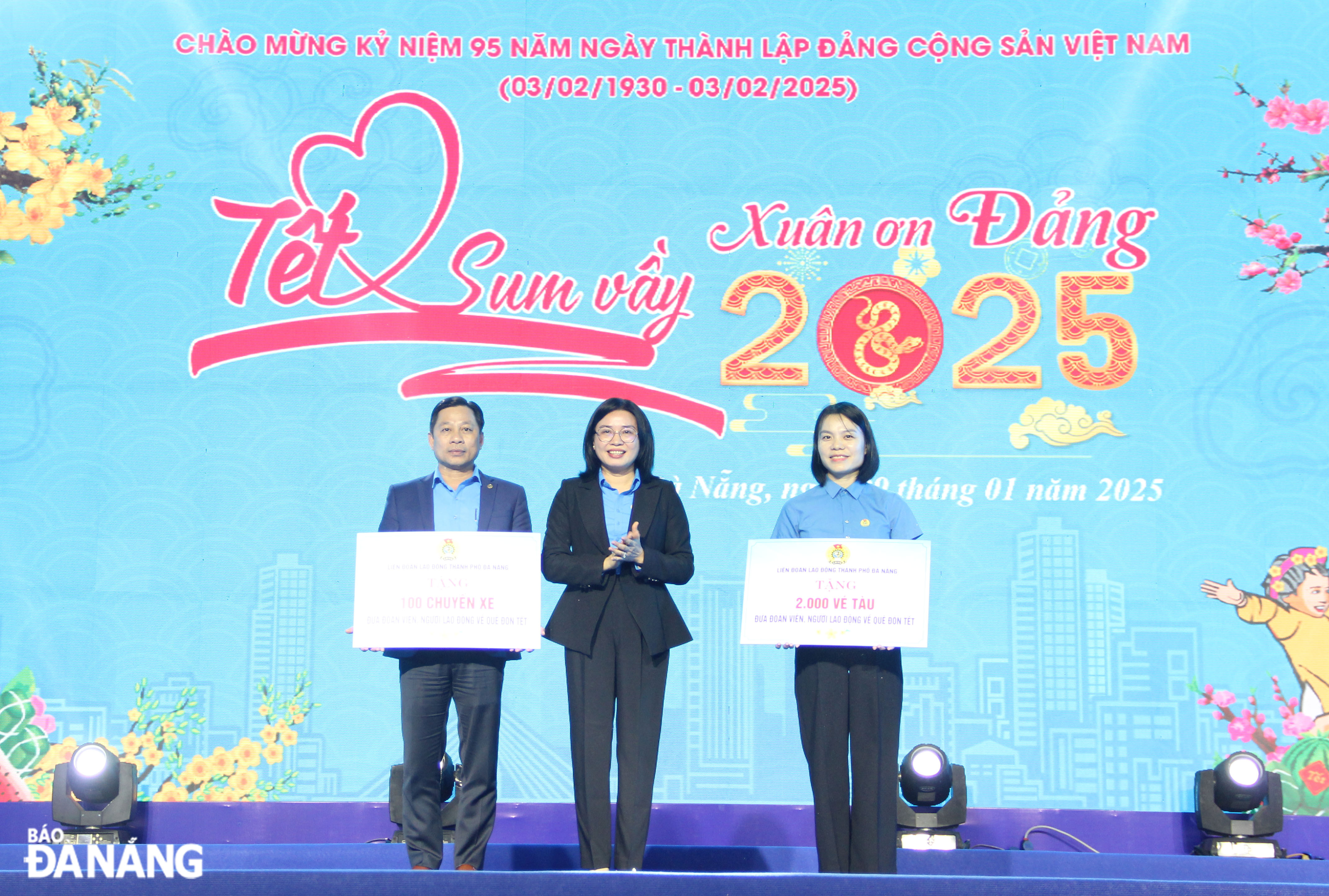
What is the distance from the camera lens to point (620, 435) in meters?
3.06

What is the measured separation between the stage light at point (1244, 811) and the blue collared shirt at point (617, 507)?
2364 mm

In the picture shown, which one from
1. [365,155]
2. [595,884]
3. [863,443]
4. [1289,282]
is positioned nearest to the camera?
[595,884]

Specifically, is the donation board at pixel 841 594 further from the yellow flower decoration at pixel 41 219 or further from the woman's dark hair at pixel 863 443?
the yellow flower decoration at pixel 41 219

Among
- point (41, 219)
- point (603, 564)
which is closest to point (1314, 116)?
point (603, 564)

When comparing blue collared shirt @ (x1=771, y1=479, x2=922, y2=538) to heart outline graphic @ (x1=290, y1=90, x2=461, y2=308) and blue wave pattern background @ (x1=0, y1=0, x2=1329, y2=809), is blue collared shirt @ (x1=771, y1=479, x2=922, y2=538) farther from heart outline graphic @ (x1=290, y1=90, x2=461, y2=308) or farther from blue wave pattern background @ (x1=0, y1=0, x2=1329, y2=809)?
heart outline graphic @ (x1=290, y1=90, x2=461, y2=308)

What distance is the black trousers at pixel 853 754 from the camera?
2.91 m

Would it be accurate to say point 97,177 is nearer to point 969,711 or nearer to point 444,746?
point 444,746

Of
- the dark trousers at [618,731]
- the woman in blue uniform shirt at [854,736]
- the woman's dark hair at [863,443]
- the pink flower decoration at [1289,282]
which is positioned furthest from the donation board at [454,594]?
the pink flower decoration at [1289,282]

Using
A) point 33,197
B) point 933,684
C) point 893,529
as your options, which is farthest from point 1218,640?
point 33,197

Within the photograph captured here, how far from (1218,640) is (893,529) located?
187 centimetres

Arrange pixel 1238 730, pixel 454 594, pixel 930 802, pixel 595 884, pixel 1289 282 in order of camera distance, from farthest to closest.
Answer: pixel 1289 282 < pixel 1238 730 < pixel 930 802 < pixel 454 594 < pixel 595 884

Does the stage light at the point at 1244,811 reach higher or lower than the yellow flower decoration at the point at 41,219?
lower

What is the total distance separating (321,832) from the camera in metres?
4.10

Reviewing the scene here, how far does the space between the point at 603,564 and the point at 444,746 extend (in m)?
0.68
